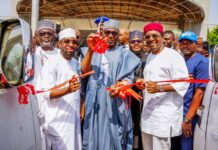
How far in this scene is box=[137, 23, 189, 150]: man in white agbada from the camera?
10.3 feet

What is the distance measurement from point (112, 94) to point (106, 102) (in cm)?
18

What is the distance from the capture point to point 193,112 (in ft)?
10.9

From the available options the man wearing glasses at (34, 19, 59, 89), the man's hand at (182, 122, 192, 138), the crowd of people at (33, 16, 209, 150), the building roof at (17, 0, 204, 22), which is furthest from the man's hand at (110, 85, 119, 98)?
the building roof at (17, 0, 204, 22)

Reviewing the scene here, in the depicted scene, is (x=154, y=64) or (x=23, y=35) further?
(x=154, y=64)

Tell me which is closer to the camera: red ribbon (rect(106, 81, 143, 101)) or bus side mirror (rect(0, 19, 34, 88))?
bus side mirror (rect(0, 19, 34, 88))

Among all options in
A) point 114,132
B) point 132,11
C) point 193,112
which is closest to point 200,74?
point 193,112

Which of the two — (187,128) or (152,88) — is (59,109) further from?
(187,128)

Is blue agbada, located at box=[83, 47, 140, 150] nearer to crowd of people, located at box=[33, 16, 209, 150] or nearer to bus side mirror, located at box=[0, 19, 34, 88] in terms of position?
crowd of people, located at box=[33, 16, 209, 150]

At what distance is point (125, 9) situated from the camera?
594 inches

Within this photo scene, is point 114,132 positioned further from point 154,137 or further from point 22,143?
point 22,143

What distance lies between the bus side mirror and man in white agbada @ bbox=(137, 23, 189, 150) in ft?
4.99

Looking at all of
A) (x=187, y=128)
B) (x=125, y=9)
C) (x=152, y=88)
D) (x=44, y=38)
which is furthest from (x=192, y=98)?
(x=125, y=9)

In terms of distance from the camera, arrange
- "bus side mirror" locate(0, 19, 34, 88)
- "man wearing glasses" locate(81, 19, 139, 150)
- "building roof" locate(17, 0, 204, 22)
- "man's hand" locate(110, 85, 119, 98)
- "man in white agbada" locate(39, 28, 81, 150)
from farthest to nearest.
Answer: "building roof" locate(17, 0, 204, 22)
"man wearing glasses" locate(81, 19, 139, 150)
"man's hand" locate(110, 85, 119, 98)
"man in white agbada" locate(39, 28, 81, 150)
"bus side mirror" locate(0, 19, 34, 88)

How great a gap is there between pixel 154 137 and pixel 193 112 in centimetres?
52
